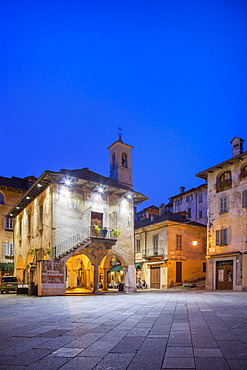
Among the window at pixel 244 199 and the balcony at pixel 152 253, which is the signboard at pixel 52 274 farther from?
the balcony at pixel 152 253

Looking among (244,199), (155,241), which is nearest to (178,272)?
(155,241)

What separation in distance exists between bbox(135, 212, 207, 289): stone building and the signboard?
14527mm

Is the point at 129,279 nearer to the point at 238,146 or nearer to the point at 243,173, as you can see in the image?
the point at 243,173

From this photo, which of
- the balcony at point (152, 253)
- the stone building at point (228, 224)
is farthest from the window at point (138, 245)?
the stone building at point (228, 224)

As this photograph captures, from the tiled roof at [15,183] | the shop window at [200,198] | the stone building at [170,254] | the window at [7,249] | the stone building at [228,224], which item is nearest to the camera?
the stone building at [228,224]

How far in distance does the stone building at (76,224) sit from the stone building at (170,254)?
719cm

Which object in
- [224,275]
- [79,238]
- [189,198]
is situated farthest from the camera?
[189,198]

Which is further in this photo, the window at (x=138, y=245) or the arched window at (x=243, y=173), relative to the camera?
the window at (x=138, y=245)

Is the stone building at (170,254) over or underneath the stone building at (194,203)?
underneath

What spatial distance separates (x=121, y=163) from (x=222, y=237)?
37.0 feet

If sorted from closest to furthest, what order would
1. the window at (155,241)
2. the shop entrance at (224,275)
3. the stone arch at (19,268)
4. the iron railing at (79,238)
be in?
the iron railing at (79,238) → the shop entrance at (224,275) → the stone arch at (19,268) → the window at (155,241)

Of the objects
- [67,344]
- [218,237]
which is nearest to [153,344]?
[67,344]

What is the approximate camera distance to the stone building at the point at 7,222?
3547 cm

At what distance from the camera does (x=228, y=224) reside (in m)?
27.3
